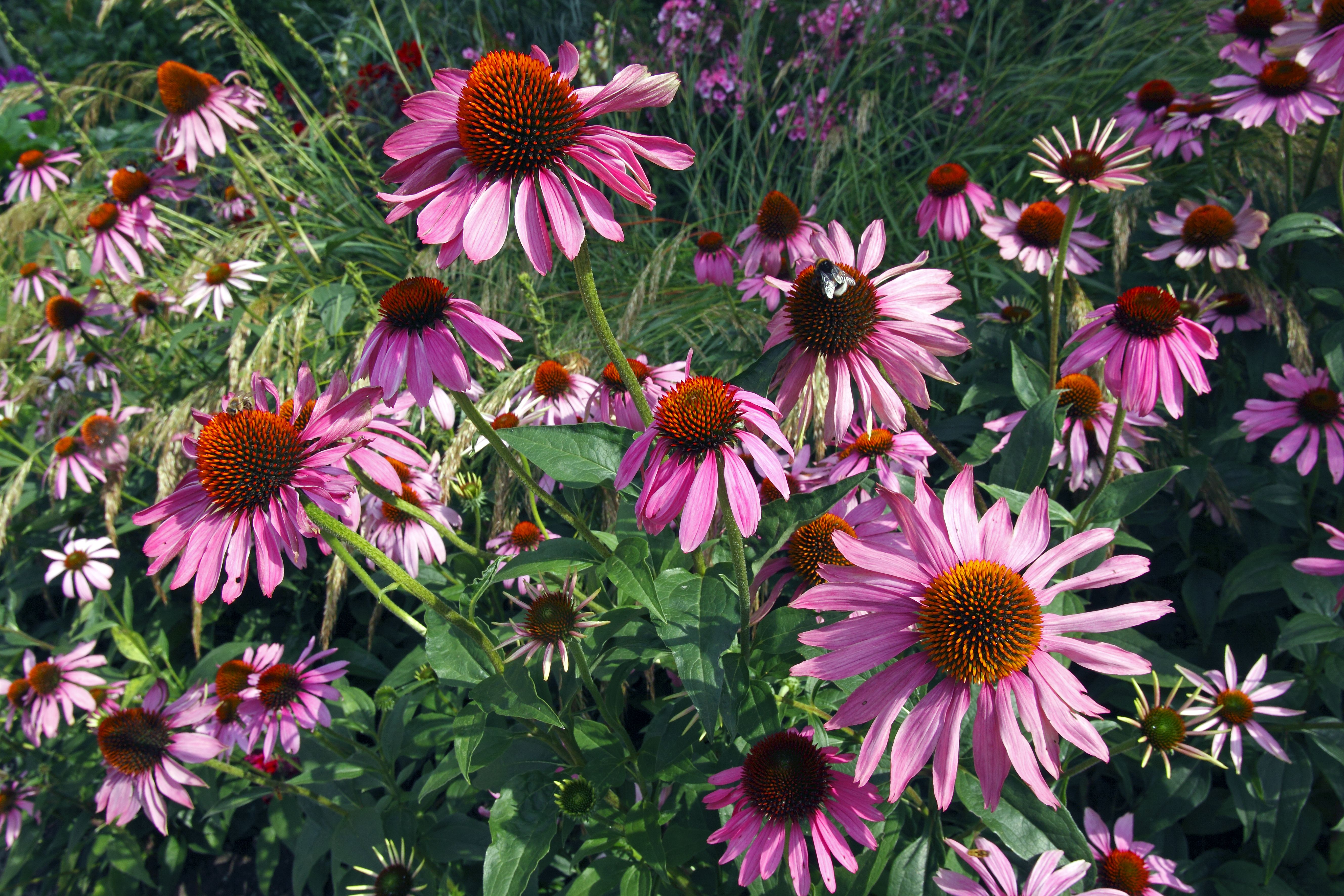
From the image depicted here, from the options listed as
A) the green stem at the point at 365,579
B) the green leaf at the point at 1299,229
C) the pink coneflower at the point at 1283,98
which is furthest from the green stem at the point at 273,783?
the pink coneflower at the point at 1283,98

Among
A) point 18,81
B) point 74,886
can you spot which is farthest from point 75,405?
point 18,81

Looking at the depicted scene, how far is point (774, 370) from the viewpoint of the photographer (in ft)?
3.98

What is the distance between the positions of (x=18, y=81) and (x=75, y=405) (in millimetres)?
6090

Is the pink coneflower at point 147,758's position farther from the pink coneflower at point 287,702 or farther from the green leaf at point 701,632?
the green leaf at point 701,632

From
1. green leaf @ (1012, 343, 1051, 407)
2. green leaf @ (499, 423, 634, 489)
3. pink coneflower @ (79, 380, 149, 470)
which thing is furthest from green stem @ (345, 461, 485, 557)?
pink coneflower @ (79, 380, 149, 470)

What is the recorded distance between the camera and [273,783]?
1.89 metres

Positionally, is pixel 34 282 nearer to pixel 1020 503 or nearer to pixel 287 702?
pixel 287 702

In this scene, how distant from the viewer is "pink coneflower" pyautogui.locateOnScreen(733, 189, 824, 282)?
2277 millimetres

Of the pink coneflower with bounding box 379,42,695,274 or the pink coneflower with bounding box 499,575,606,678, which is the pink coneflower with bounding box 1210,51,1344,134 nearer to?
the pink coneflower with bounding box 379,42,695,274

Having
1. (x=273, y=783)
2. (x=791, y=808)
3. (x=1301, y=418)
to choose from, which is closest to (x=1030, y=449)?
(x=791, y=808)

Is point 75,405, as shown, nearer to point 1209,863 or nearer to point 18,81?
point 1209,863

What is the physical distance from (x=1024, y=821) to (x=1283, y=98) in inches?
86.4

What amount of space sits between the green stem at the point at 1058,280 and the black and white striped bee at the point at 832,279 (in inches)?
28.9

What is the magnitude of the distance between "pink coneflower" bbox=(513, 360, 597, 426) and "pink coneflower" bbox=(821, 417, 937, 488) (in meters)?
0.68
